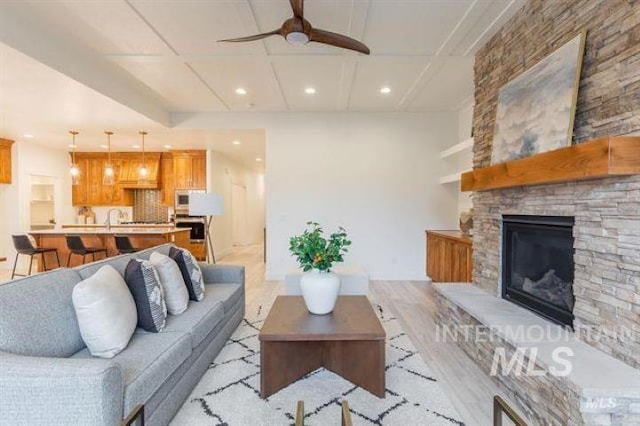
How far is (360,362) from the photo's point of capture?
2.25 m

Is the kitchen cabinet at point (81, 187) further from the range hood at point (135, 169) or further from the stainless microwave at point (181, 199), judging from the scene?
the stainless microwave at point (181, 199)

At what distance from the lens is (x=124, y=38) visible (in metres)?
3.17

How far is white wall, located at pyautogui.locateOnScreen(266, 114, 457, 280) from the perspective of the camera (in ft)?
18.3

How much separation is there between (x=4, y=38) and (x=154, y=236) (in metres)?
3.22

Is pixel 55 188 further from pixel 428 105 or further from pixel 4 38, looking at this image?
pixel 428 105

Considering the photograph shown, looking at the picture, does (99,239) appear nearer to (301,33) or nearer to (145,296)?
(145,296)

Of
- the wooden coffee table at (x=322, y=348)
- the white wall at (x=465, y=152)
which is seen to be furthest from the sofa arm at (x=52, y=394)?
the white wall at (x=465, y=152)

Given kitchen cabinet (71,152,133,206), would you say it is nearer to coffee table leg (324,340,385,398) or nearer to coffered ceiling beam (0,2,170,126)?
coffered ceiling beam (0,2,170,126)

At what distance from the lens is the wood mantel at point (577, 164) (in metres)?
1.64

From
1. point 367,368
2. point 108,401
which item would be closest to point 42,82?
point 108,401

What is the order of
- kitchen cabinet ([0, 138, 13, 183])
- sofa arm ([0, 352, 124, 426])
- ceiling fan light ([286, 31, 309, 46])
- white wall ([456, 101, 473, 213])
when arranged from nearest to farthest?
sofa arm ([0, 352, 124, 426]) → ceiling fan light ([286, 31, 309, 46]) → white wall ([456, 101, 473, 213]) → kitchen cabinet ([0, 138, 13, 183])

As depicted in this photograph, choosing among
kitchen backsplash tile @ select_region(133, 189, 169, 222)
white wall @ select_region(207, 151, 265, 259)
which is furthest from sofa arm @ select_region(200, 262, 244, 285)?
kitchen backsplash tile @ select_region(133, 189, 169, 222)

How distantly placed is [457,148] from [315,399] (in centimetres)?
401

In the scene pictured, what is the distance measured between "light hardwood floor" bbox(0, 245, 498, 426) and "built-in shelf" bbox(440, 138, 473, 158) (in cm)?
214
